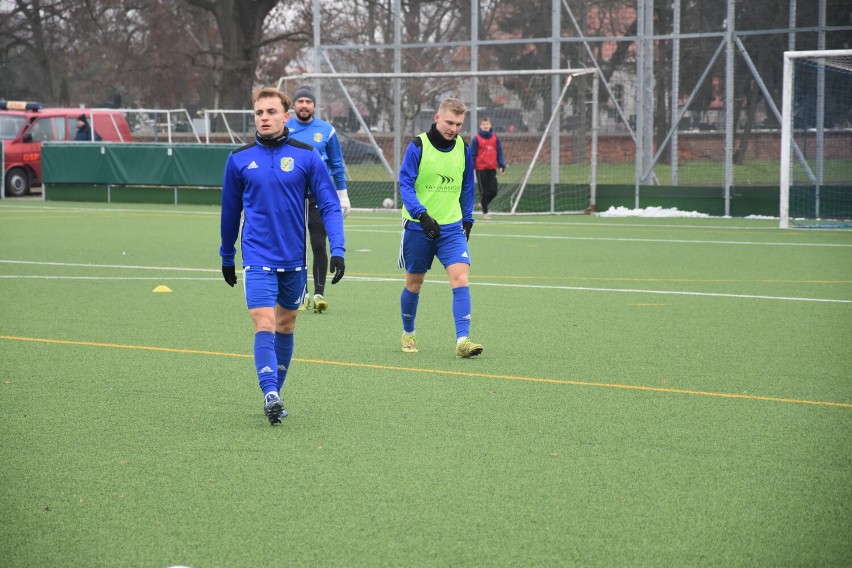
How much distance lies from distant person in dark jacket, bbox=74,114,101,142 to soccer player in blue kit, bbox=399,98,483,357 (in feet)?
81.0

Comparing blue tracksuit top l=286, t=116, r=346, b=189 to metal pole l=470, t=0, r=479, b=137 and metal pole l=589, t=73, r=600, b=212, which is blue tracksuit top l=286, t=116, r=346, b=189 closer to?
metal pole l=589, t=73, r=600, b=212

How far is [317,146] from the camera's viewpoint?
11445 millimetres

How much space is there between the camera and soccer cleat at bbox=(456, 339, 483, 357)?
355 inches

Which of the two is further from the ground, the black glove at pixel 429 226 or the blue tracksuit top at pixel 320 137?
the blue tracksuit top at pixel 320 137

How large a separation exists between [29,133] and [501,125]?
13.1m

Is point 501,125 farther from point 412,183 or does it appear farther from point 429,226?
point 429,226

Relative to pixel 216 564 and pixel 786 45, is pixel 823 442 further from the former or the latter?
pixel 786 45

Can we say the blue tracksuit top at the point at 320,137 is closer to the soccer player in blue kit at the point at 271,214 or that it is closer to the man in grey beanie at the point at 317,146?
the man in grey beanie at the point at 317,146

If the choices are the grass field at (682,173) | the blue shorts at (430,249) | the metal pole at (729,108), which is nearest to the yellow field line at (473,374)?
the blue shorts at (430,249)

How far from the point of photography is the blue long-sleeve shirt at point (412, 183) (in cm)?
911

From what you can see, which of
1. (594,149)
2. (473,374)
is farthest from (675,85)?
(473,374)

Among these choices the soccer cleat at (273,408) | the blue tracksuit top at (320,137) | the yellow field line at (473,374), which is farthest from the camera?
the blue tracksuit top at (320,137)

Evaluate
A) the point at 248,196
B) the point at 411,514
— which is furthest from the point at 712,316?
the point at 411,514

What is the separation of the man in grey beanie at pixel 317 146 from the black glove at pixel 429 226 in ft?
8.09
